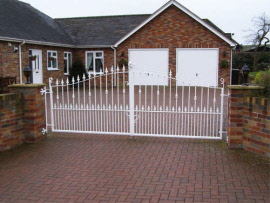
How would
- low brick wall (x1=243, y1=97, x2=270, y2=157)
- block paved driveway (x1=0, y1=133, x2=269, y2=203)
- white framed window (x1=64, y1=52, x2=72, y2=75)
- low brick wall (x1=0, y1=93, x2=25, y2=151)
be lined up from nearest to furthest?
1. block paved driveway (x1=0, y1=133, x2=269, y2=203)
2. low brick wall (x1=243, y1=97, x2=270, y2=157)
3. low brick wall (x1=0, y1=93, x2=25, y2=151)
4. white framed window (x1=64, y1=52, x2=72, y2=75)

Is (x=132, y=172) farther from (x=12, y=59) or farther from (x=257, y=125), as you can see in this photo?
(x=12, y=59)

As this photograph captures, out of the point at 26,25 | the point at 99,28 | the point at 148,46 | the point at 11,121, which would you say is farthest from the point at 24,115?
the point at 99,28

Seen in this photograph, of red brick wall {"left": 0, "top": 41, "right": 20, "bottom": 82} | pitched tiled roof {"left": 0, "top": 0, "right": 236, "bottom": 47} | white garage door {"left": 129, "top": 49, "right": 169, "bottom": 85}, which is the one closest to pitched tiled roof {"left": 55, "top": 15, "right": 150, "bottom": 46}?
pitched tiled roof {"left": 0, "top": 0, "right": 236, "bottom": 47}

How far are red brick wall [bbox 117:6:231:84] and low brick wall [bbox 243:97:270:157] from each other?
1412cm

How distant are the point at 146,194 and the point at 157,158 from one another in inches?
60.1

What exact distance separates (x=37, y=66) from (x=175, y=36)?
334 inches

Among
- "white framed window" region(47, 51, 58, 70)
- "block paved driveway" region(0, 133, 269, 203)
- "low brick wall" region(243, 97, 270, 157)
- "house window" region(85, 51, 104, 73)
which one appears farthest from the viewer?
"house window" region(85, 51, 104, 73)

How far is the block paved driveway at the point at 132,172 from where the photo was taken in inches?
169

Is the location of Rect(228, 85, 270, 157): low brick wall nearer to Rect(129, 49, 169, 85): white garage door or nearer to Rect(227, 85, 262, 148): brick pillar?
Rect(227, 85, 262, 148): brick pillar

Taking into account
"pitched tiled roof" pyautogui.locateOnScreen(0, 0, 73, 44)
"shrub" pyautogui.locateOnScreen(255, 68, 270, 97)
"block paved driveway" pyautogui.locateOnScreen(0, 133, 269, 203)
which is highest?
"pitched tiled roof" pyautogui.locateOnScreen(0, 0, 73, 44)

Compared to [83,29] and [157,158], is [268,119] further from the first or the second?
[83,29]

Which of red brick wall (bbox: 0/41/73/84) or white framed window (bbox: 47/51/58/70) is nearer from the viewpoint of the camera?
red brick wall (bbox: 0/41/73/84)

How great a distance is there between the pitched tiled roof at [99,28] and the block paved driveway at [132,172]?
15.3 m

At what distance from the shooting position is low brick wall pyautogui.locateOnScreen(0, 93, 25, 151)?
6332mm
